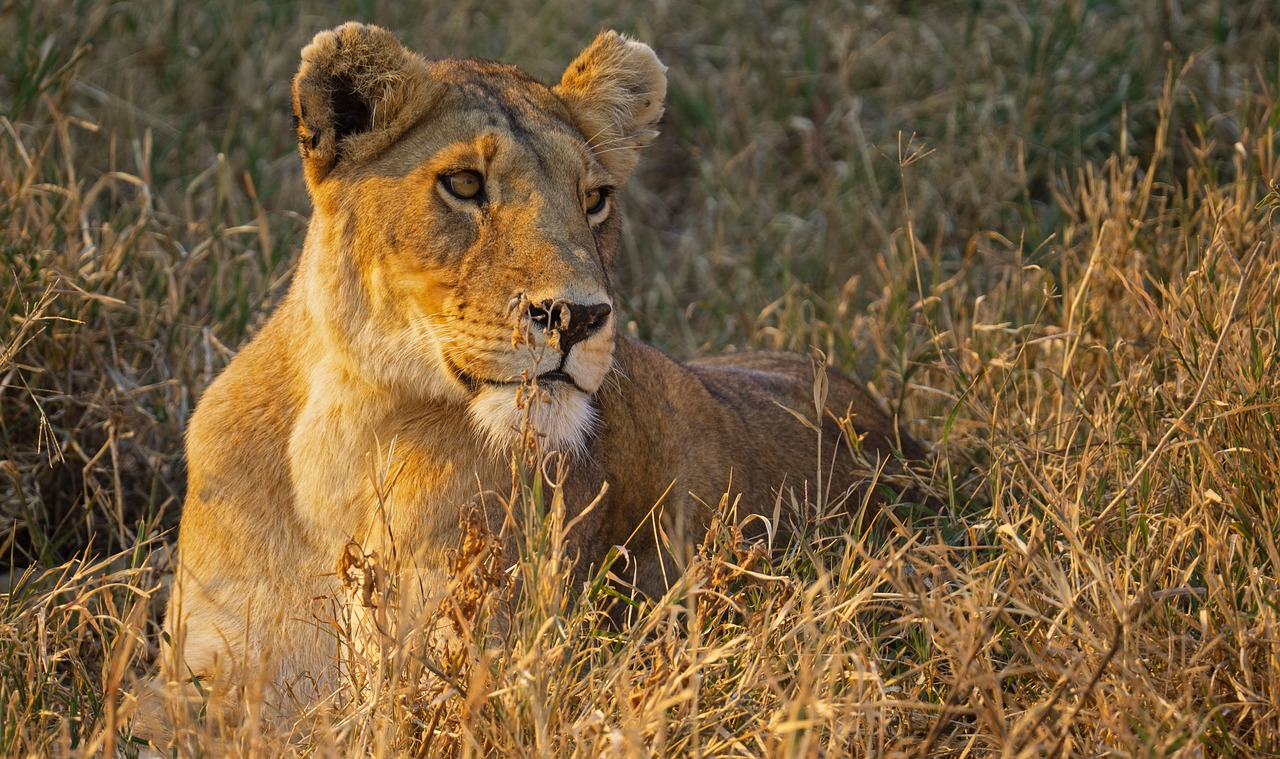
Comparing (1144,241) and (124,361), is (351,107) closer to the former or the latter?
(124,361)

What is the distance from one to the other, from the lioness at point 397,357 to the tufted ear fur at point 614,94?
25 cm

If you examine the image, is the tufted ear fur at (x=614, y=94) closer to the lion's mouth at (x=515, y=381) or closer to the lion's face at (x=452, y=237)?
the lion's face at (x=452, y=237)

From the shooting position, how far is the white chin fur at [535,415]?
3299 millimetres

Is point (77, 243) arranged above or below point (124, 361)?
above

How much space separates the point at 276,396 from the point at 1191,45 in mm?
5555

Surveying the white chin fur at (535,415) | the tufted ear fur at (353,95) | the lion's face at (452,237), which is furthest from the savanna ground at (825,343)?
the tufted ear fur at (353,95)

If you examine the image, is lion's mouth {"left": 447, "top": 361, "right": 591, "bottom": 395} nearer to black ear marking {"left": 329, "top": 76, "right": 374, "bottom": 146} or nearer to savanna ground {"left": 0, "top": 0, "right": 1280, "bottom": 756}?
savanna ground {"left": 0, "top": 0, "right": 1280, "bottom": 756}

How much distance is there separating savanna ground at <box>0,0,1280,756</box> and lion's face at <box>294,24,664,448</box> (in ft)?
1.00

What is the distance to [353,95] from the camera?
12.0 feet

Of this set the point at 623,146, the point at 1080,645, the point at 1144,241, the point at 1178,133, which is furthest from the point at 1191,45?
the point at 1080,645

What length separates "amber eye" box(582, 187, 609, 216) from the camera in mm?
3846

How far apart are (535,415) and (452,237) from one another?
48cm

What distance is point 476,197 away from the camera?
3.54m

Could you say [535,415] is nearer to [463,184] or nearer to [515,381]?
[515,381]
